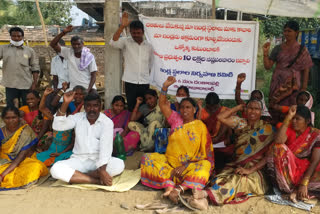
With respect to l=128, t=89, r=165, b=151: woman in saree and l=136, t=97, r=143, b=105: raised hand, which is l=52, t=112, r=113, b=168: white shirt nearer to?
l=128, t=89, r=165, b=151: woman in saree

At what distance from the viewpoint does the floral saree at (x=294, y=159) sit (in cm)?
319

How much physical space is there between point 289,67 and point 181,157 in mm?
2091

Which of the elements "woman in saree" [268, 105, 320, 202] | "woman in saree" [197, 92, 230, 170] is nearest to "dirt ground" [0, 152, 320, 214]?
"woman in saree" [268, 105, 320, 202]

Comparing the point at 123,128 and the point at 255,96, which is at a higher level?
the point at 255,96

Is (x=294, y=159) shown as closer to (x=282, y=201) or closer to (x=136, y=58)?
(x=282, y=201)

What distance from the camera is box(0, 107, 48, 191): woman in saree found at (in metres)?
3.63

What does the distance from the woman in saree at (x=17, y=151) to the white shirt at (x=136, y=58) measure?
1.73 metres

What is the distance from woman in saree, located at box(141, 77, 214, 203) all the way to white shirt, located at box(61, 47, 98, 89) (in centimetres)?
174

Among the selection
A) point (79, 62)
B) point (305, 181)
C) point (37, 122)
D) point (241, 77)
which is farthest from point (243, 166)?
point (37, 122)

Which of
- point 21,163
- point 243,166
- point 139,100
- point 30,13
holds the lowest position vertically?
point 21,163

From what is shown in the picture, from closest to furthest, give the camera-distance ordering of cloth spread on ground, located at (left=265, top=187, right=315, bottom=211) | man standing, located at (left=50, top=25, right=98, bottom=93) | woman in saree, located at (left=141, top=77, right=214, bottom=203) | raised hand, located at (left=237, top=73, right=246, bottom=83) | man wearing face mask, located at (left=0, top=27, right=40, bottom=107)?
cloth spread on ground, located at (left=265, top=187, right=315, bottom=211)
woman in saree, located at (left=141, top=77, right=214, bottom=203)
raised hand, located at (left=237, top=73, right=246, bottom=83)
man standing, located at (left=50, top=25, right=98, bottom=93)
man wearing face mask, located at (left=0, top=27, right=40, bottom=107)

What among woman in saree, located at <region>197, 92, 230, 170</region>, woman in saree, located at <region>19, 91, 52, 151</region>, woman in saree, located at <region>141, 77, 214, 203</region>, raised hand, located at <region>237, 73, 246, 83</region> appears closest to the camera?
woman in saree, located at <region>141, 77, 214, 203</region>

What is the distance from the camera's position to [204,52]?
4.78 meters

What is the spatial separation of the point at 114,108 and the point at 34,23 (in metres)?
21.6
